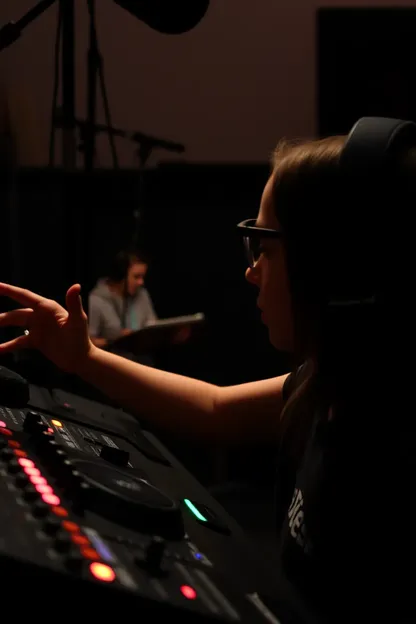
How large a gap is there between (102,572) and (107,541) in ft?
0.14

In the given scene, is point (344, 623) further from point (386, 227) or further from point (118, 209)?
point (118, 209)

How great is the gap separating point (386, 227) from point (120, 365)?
483mm

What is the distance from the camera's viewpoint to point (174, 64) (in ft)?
14.1

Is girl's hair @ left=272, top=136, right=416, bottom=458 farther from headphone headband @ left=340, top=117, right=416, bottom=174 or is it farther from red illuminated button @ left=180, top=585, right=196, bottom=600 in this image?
red illuminated button @ left=180, top=585, right=196, bottom=600

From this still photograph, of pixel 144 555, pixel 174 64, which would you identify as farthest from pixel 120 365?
pixel 174 64

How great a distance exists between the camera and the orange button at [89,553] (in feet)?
1.30

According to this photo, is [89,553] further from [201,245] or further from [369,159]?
[201,245]

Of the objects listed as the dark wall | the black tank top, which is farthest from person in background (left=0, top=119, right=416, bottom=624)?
the dark wall

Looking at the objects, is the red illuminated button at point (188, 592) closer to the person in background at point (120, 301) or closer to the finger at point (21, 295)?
the finger at point (21, 295)

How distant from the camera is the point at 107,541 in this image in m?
0.43

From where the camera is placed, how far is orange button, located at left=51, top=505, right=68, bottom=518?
44cm

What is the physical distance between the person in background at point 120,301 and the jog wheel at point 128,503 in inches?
119

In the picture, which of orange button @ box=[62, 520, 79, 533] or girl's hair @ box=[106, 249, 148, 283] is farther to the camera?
girl's hair @ box=[106, 249, 148, 283]

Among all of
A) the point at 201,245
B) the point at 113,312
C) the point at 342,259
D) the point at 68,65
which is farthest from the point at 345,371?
the point at 201,245
